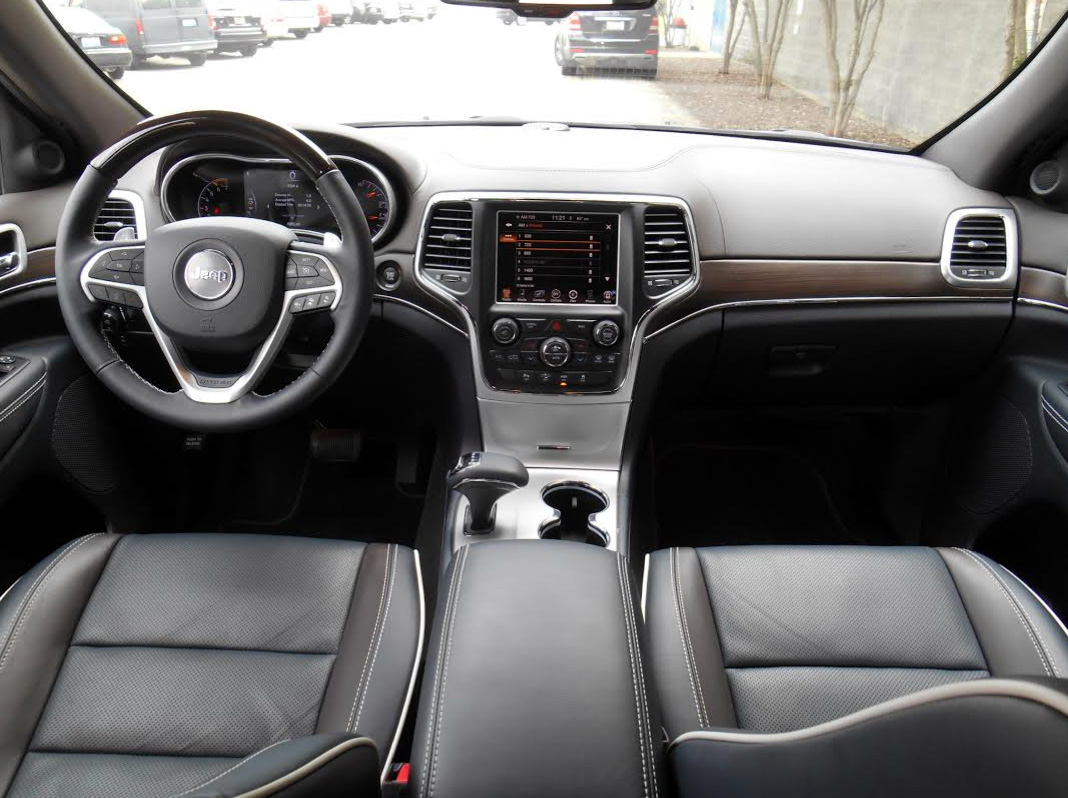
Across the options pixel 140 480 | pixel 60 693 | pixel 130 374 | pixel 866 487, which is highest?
pixel 130 374

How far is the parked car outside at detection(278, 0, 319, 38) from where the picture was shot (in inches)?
102

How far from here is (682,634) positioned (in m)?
1.40

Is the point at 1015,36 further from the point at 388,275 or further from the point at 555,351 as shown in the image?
the point at 388,275

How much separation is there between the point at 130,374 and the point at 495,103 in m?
1.37

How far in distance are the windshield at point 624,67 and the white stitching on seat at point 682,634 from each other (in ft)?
4.56

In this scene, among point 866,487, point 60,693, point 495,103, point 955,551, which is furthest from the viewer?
point 866,487

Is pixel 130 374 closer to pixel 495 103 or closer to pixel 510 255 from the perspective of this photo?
pixel 510 255

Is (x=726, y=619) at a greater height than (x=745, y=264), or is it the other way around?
(x=745, y=264)

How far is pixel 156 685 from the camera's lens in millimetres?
1259

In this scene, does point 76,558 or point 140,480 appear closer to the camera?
point 76,558

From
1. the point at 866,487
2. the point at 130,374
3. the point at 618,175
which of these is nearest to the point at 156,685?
the point at 130,374

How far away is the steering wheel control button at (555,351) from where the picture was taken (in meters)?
1.92

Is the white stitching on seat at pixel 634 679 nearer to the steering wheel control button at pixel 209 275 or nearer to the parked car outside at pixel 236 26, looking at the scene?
the steering wheel control button at pixel 209 275

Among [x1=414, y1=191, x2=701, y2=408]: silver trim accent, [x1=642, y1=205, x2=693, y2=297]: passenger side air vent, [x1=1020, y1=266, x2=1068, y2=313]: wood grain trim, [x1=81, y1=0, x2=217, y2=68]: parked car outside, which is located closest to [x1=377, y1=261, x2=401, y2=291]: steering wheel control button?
[x1=414, y1=191, x2=701, y2=408]: silver trim accent
